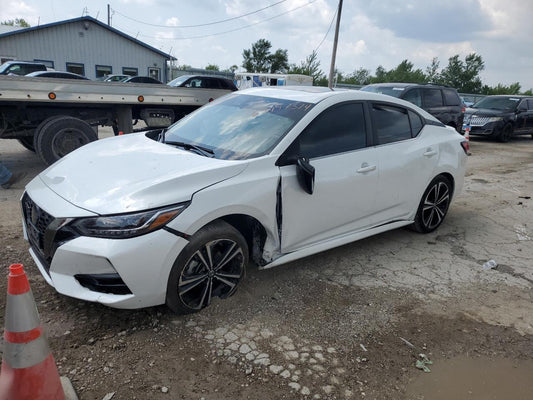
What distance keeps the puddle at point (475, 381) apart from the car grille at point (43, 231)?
2.38 metres

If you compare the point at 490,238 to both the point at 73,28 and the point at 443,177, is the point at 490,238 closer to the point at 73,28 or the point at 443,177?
the point at 443,177

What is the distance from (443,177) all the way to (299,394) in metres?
3.41

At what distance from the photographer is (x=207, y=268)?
2.99 m

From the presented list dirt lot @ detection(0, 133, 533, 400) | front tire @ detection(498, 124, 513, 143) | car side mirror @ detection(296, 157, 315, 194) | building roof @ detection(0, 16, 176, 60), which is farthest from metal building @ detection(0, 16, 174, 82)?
car side mirror @ detection(296, 157, 315, 194)

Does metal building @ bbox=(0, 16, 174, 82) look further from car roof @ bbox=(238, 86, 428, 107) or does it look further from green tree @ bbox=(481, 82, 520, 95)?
green tree @ bbox=(481, 82, 520, 95)

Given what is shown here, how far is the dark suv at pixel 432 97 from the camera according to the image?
11.0 meters

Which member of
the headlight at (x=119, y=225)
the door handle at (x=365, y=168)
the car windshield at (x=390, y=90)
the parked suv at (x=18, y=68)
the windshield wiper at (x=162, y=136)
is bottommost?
the headlight at (x=119, y=225)

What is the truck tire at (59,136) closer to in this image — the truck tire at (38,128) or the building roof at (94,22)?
the truck tire at (38,128)

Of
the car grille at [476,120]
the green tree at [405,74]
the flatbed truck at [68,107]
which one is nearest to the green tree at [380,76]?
the green tree at [405,74]

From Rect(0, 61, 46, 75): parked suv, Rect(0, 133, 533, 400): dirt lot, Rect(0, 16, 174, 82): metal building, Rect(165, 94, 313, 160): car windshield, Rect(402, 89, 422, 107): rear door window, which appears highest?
Rect(0, 16, 174, 82): metal building

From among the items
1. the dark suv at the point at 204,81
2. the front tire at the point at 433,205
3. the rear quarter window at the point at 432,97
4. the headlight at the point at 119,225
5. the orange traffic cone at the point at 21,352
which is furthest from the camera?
the dark suv at the point at 204,81

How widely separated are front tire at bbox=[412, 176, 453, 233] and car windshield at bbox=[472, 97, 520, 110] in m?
12.4

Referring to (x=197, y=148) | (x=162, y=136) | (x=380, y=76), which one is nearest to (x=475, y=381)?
(x=197, y=148)

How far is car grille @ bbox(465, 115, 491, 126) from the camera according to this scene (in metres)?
14.5
